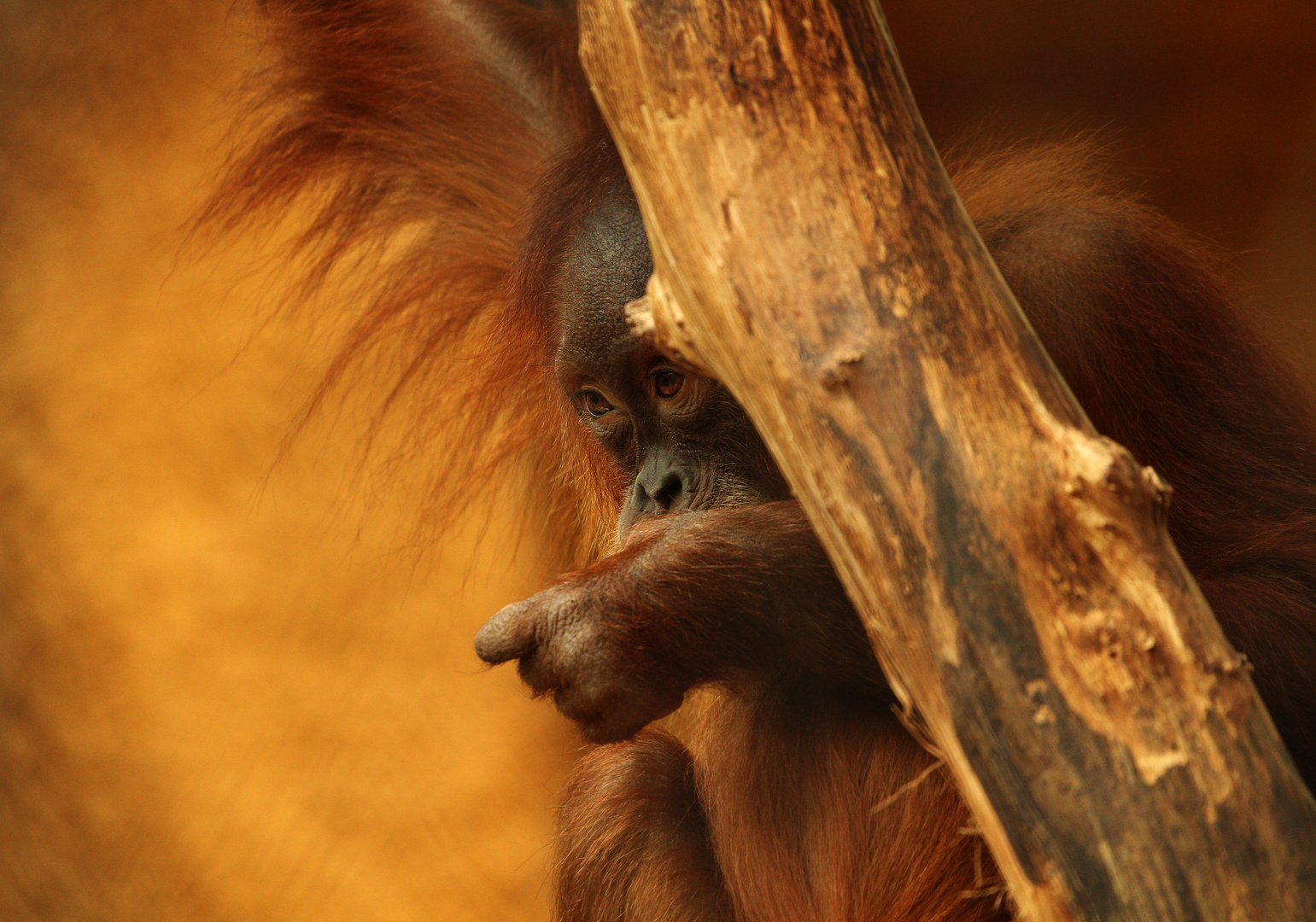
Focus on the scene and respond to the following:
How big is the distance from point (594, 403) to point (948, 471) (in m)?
1.03

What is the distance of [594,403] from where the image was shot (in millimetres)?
1960

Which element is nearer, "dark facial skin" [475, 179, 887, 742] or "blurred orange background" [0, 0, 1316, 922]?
"dark facial skin" [475, 179, 887, 742]

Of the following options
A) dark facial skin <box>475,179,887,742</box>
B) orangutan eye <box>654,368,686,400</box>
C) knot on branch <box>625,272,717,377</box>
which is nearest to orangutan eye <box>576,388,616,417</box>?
orangutan eye <box>654,368,686,400</box>

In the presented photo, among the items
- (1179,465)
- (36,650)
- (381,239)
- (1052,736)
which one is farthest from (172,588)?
(1052,736)

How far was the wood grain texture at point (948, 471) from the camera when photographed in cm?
93

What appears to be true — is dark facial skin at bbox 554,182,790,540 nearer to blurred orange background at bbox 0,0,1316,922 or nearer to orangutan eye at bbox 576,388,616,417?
orangutan eye at bbox 576,388,616,417

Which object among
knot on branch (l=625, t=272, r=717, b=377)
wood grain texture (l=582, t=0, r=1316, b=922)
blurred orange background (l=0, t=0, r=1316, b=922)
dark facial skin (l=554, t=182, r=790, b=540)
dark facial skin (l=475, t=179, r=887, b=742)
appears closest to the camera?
wood grain texture (l=582, t=0, r=1316, b=922)

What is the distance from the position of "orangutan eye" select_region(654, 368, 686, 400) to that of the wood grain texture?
61 centimetres

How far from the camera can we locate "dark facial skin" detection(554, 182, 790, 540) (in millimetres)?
1785

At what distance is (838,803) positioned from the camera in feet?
5.80

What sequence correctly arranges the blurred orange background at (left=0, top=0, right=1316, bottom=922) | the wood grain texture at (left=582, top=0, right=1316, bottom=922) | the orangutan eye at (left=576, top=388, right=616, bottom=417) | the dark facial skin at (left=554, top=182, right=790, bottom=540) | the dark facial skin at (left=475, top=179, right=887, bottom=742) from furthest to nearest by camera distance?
the blurred orange background at (left=0, top=0, right=1316, bottom=922) < the orangutan eye at (left=576, top=388, right=616, bottom=417) < the dark facial skin at (left=554, top=182, right=790, bottom=540) < the dark facial skin at (left=475, top=179, right=887, bottom=742) < the wood grain texture at (left=582, top=0, right=1316, bottom=922)

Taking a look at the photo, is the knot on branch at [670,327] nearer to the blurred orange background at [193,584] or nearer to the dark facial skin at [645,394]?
the dark facial skin at [645,394]

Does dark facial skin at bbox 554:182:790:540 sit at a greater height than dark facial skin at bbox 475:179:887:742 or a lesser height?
greater

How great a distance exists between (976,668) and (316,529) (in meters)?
2.81
